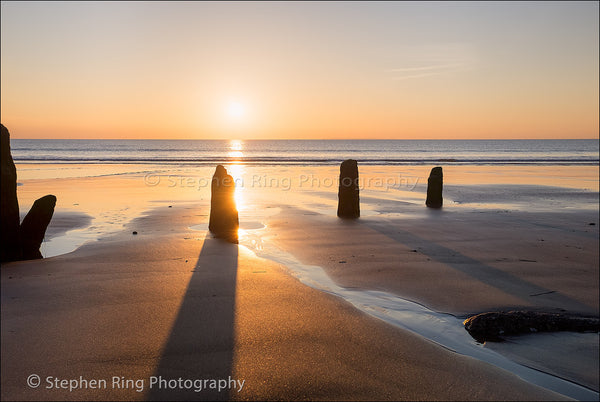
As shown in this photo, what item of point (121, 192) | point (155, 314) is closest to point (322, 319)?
point (155, 314)

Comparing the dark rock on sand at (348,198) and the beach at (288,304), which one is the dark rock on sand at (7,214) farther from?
the dark rock on sand at (348,198)

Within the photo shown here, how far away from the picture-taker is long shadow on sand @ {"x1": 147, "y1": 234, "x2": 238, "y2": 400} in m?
2.73

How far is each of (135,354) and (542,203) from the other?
14764 millimetres

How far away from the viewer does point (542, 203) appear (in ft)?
45.7

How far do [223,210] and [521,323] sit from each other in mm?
6199

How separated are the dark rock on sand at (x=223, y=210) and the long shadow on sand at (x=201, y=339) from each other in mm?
2940

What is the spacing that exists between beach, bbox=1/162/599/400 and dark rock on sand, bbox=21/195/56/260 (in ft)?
1.94

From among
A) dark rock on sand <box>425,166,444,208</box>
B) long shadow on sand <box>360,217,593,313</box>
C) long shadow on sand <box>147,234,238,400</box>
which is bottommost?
long shadow on sand <box>360,217,593,313</box>

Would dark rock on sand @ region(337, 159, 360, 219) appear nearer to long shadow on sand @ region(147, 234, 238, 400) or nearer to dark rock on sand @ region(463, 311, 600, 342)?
long shadow on sand @ region(147, 234, 238, 400)

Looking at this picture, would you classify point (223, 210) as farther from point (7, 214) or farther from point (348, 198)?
point (7, 214)

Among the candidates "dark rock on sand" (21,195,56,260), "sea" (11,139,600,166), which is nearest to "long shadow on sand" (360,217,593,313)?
"dark rock on sand" (21,195,56,260)

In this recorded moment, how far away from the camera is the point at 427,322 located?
4.16 meters

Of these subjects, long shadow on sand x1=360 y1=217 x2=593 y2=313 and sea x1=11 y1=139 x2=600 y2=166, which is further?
sea x1=11 y1=139 x2=600 y2=166

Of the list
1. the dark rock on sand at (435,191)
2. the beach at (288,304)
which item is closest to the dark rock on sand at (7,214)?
the beach at (288,304)
